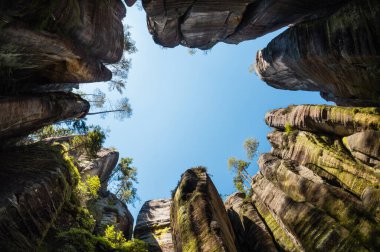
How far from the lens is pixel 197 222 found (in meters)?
12.8

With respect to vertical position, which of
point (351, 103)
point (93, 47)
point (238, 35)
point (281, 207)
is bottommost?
point (281, 207)

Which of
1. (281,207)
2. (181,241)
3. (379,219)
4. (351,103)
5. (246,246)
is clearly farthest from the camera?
(351,103)

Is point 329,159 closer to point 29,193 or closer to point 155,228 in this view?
point 155,228

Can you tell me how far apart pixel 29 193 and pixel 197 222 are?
7518mm

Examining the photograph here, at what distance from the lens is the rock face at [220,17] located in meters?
20.6

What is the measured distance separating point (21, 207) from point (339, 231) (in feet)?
41.1

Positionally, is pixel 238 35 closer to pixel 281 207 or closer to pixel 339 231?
pixel 281 207

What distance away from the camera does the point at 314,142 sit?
18.0 metres

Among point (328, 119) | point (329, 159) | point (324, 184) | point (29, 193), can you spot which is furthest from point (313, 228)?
point (29, 193)

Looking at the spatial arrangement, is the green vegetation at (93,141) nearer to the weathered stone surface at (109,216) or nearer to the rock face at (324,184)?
the weathered stone surface at (109,216)

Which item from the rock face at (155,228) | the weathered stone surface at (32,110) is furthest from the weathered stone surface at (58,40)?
the rock face at (155,228)

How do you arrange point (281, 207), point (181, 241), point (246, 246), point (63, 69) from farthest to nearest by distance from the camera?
point (63, 69) → point (246, 246) → point (281, 207) → point (181, 241)

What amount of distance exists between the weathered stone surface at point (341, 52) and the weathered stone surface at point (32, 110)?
16680 millimetres

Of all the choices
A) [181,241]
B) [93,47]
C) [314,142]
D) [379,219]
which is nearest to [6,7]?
[93,47]
